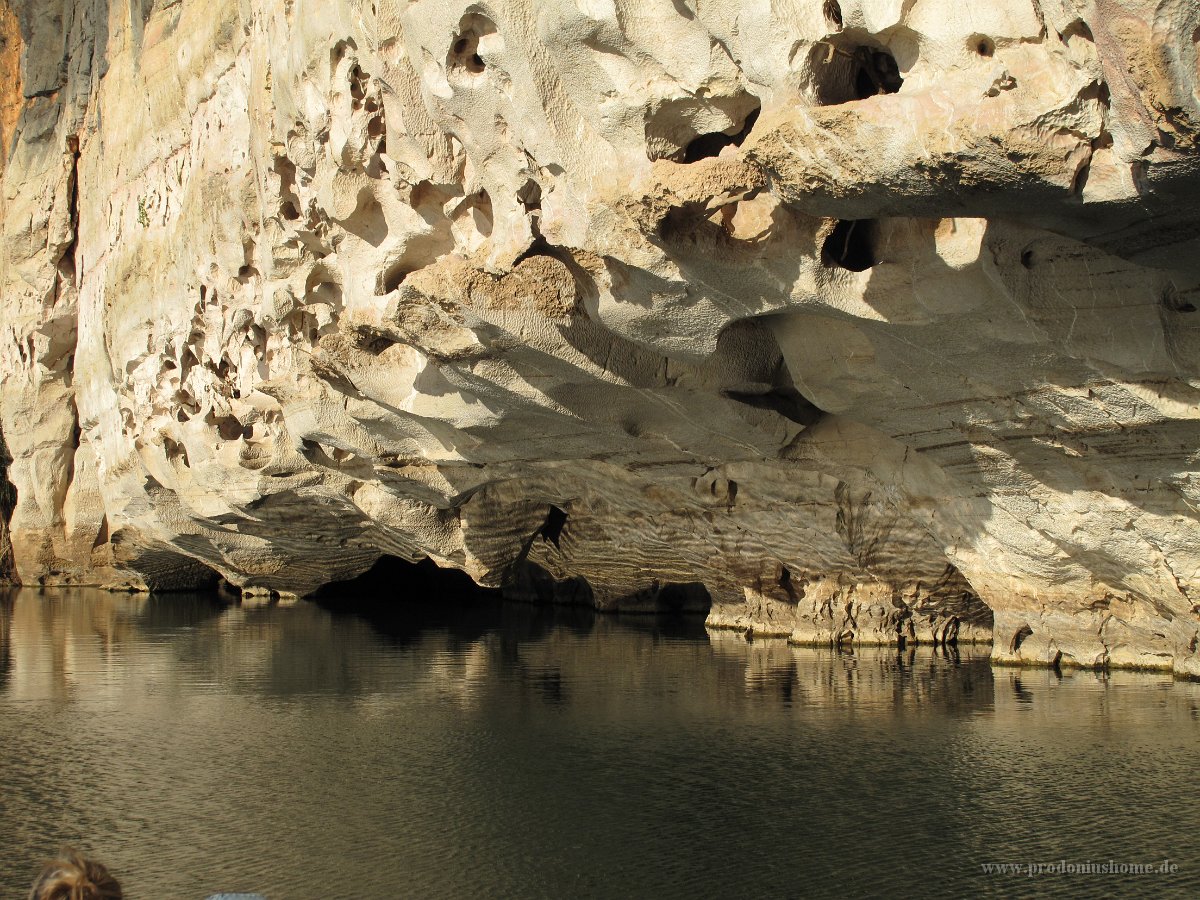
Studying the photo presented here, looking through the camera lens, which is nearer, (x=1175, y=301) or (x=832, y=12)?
(x=832, y=12)

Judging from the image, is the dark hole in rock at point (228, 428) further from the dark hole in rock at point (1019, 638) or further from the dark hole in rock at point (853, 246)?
the dark hole in rock at point (853, 246)

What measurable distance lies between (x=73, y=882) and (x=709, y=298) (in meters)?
9.26

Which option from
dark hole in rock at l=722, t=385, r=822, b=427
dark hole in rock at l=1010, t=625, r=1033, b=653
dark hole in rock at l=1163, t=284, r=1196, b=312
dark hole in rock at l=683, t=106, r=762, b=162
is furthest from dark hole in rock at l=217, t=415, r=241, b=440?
dark hole in rock at l=1163, t=284, r=1196, b=312

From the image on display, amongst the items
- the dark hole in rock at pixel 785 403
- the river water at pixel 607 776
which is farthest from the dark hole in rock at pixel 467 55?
the river water at pixel 607 776

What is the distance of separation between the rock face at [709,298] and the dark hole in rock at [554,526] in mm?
139

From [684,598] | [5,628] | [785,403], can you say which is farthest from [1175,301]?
[5,628]

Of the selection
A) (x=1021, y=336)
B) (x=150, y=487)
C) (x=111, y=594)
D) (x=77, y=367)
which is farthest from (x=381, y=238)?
(x=111, y=594)

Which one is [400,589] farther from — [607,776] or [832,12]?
[832,12]

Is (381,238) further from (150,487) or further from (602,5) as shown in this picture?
(150,487)

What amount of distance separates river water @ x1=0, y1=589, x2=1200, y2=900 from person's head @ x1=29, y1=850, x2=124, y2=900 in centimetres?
544

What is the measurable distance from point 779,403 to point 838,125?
699 cm

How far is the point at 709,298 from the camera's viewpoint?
1157 cm

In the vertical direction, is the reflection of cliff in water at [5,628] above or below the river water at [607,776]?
above

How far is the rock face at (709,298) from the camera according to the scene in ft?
27.0
